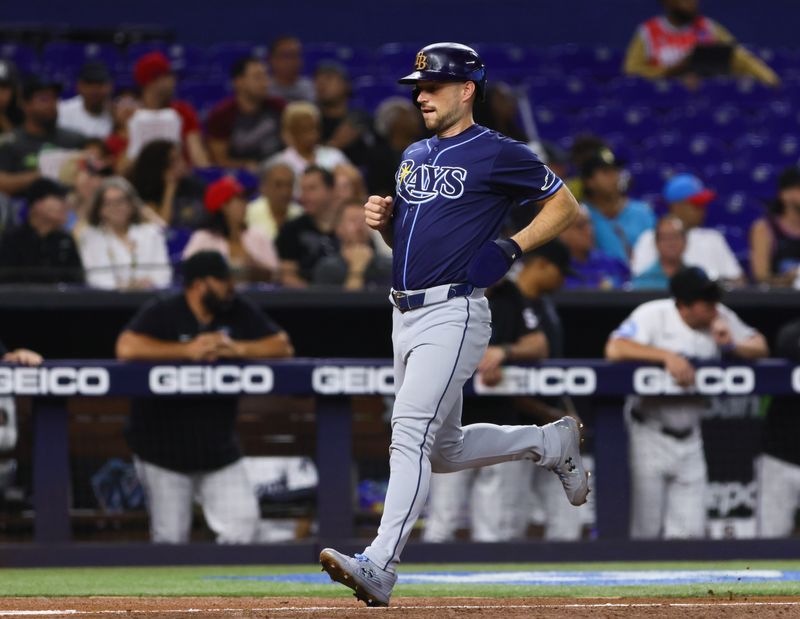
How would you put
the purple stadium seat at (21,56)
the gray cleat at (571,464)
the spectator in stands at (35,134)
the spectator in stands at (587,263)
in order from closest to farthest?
the gray cleat at (571,464) < the spectator in stands at (587,263) < the spectator in stands at (35,134) < the purple stadium seat at (21,56)

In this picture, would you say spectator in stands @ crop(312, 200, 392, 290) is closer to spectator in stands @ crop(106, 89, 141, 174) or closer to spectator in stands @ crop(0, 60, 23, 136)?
spectator in stands @ crop(106, 89, 141, 174)

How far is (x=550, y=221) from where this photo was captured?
4453 mm

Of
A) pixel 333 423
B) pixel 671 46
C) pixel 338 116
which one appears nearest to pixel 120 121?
pixel 338 116

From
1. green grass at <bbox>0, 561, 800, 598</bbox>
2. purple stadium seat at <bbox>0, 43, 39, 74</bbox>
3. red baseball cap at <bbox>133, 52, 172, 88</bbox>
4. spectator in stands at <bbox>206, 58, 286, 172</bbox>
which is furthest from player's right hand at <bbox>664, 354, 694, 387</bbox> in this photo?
purple stadium seat at <bbox>0, 43, 39, 74</bbox>

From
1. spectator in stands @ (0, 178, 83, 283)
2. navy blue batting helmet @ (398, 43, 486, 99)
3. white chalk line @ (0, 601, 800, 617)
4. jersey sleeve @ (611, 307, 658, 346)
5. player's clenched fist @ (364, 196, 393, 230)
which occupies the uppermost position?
navy blue batting helmet @ (398, 43, 486, 99)

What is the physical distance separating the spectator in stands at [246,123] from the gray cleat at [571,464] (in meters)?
5.87

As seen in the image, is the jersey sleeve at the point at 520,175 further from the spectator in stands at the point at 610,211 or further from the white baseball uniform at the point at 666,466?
the spectator in stands at the point at 610,211

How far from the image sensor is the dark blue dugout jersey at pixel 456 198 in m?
4.42

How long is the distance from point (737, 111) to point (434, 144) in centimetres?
827

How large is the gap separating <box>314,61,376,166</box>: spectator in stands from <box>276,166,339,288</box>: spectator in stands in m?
1.48

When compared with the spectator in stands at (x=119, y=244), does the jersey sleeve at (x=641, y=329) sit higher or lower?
lower

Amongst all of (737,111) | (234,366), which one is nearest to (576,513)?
(234,366)

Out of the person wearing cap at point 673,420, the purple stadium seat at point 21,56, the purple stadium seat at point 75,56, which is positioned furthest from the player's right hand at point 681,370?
the purple stadium seat at point 21,56

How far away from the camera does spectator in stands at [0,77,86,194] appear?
9430 mm
